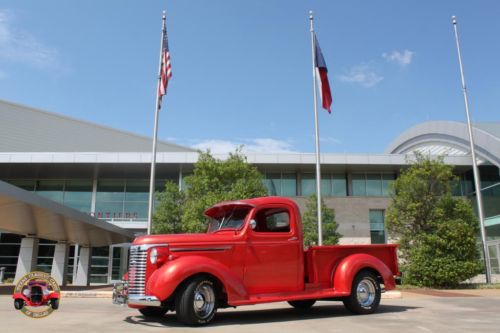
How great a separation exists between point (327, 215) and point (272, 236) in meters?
19.7

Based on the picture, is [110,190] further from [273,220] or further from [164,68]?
[273,220]

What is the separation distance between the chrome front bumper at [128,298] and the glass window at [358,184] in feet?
86.1

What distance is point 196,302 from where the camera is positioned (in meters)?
7.31

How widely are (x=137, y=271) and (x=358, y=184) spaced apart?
87.6 ft

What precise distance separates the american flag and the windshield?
10.6 m

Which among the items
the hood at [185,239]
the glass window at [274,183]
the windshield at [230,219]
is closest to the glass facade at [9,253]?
the glass window at [274,183]

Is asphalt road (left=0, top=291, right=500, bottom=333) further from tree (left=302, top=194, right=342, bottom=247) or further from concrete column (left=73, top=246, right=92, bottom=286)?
concrete column (left=73, top=246, right=92, bottom=286)

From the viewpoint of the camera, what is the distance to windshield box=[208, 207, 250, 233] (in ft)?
27.9

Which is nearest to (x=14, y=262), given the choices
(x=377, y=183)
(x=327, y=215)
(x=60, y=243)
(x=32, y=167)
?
(x=32, y=167)

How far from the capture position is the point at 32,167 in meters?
32.1

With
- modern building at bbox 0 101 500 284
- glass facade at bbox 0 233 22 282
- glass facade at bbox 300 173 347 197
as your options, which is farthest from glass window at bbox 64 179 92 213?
glass facade at bbox 300 173 347 197

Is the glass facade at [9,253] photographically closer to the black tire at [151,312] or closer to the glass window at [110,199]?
the glass window at [110,199]

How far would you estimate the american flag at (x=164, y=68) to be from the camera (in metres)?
18.4

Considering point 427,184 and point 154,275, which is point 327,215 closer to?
point 427,184
